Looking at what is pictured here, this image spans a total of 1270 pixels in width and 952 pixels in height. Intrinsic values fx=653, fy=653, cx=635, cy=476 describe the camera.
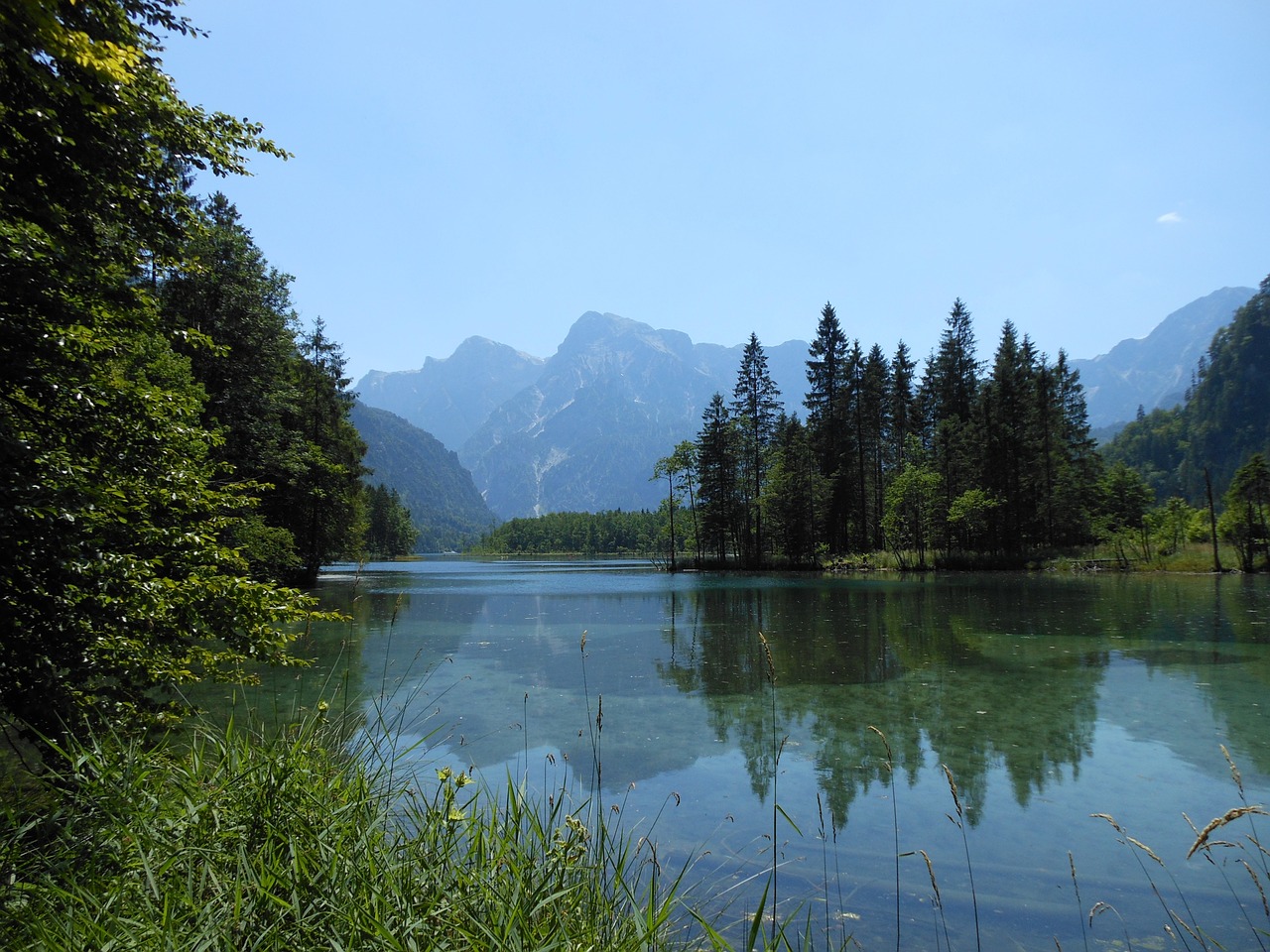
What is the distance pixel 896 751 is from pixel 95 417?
27.9 feet

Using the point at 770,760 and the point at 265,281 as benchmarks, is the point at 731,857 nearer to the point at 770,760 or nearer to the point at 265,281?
the point at 770,760

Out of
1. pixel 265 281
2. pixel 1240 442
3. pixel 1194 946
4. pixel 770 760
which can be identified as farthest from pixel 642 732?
pixel 1240 442

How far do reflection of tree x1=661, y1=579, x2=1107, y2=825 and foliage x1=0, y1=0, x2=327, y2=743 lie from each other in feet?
18.3

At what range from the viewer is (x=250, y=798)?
301 centimetres

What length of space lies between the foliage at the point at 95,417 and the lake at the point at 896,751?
1848 mm

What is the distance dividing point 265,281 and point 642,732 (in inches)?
850

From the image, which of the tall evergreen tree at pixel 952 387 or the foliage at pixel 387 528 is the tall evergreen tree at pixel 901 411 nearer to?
the tall evergreen tree at pixel 952 387

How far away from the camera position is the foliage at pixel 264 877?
2.27 metres

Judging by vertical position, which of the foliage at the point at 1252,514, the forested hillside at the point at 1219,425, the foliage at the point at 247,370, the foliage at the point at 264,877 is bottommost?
the foliage at the point at 264,877

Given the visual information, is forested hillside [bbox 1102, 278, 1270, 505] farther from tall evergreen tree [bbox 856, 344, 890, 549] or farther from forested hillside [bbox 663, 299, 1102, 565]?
tall evergreen tree [bbox 856, 344, 890, 549]

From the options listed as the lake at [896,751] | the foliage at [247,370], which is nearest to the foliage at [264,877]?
the lake at [896,751]

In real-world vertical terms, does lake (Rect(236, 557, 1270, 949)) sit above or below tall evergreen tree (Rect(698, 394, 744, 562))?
below

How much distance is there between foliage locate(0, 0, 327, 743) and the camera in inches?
171

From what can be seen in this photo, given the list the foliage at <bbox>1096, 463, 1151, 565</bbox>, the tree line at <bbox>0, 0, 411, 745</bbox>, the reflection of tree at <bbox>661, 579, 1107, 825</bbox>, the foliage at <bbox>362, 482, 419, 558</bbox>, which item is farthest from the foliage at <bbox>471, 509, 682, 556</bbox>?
the tree line at <bbox>0, 0, 411, 745</bbox>
